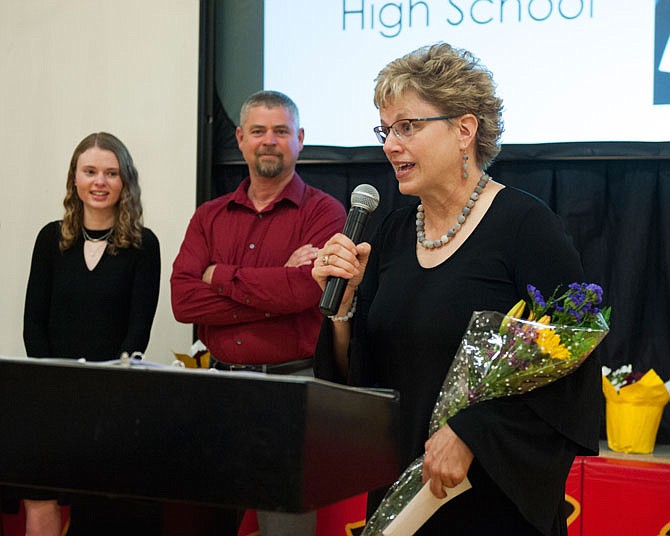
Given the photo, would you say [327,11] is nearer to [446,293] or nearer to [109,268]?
[109,268]

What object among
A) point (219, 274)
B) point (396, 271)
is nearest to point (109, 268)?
point (219, 274)

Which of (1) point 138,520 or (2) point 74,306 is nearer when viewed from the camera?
(1) point 138,520

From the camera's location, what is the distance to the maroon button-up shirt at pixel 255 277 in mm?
3221

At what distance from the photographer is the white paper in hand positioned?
1600mm

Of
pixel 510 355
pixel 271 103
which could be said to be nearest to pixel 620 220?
pixel 271 103

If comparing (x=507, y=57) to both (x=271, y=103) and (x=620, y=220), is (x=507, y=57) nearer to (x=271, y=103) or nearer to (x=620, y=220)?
(x=620, y=220)

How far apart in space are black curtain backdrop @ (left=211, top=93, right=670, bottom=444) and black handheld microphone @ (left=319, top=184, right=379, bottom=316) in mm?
1963

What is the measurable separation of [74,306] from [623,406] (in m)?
2.12

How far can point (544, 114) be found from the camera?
3.77 metres

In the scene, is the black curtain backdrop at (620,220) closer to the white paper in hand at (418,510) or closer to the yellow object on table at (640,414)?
the yellow object on table at (640,414)

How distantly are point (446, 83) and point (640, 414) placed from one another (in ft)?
6.59

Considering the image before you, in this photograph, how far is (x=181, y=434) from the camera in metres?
1.06

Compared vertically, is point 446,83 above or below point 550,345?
above

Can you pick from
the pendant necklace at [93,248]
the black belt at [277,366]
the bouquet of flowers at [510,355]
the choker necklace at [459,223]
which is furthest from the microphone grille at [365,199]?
the pendant necklace at [93,248]
